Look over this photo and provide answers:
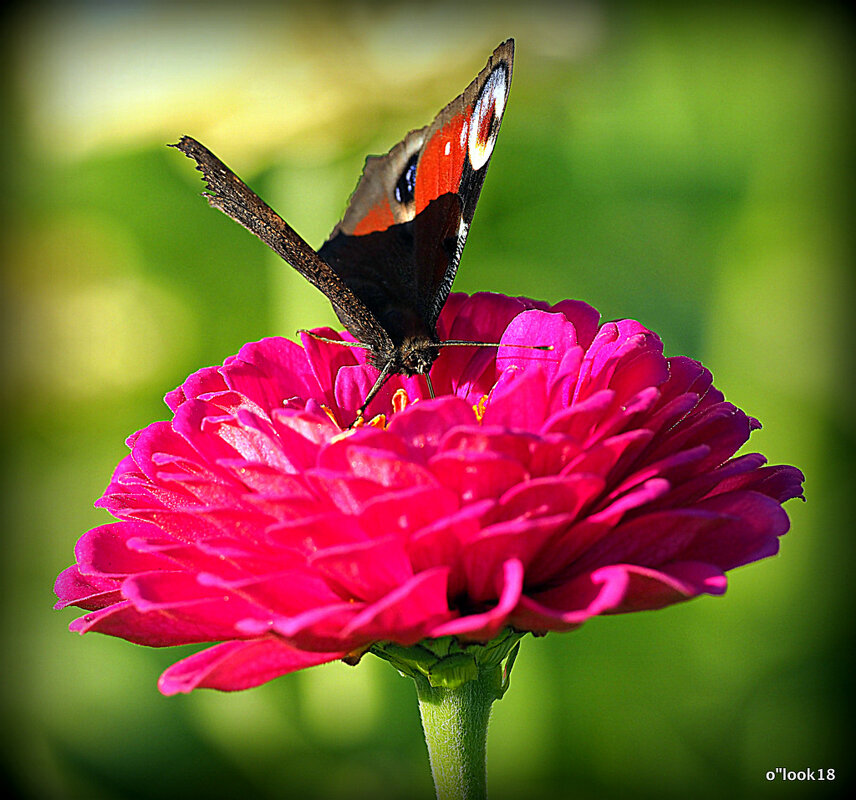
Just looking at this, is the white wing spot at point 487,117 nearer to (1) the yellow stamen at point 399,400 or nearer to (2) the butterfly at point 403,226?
(2) the butterfly at point 403,226

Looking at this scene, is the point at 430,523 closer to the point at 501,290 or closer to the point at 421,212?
the point at 421,212

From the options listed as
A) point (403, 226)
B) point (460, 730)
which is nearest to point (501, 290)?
point (403, 226)

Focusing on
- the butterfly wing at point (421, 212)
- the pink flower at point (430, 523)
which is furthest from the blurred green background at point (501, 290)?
the pink flower at point (430, 523)

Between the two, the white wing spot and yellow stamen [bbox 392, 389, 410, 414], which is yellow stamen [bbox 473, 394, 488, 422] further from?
the white wing spot

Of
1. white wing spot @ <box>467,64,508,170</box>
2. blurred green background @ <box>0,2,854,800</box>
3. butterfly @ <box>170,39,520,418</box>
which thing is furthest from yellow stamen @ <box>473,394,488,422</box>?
blurred green background @ <box>0,2,854,800</box>

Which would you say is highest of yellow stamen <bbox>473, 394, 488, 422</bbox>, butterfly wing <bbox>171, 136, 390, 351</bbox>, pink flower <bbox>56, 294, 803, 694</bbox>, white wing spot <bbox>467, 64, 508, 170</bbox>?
white wing spot <bbox>467, 64, 508, 170</bbox>

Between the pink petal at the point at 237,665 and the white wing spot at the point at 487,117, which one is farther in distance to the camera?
the white wing spot at the point at 487,117

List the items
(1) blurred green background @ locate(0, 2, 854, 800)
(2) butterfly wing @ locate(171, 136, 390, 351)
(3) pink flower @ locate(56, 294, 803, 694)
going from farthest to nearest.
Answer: (1) blurred green background @ locate(0, 2, 854, 800) → (2) butterfly wing @ locate(171, 136, 390, 351) → (3) pink flower @ locate(56, 294, 803, 694)
